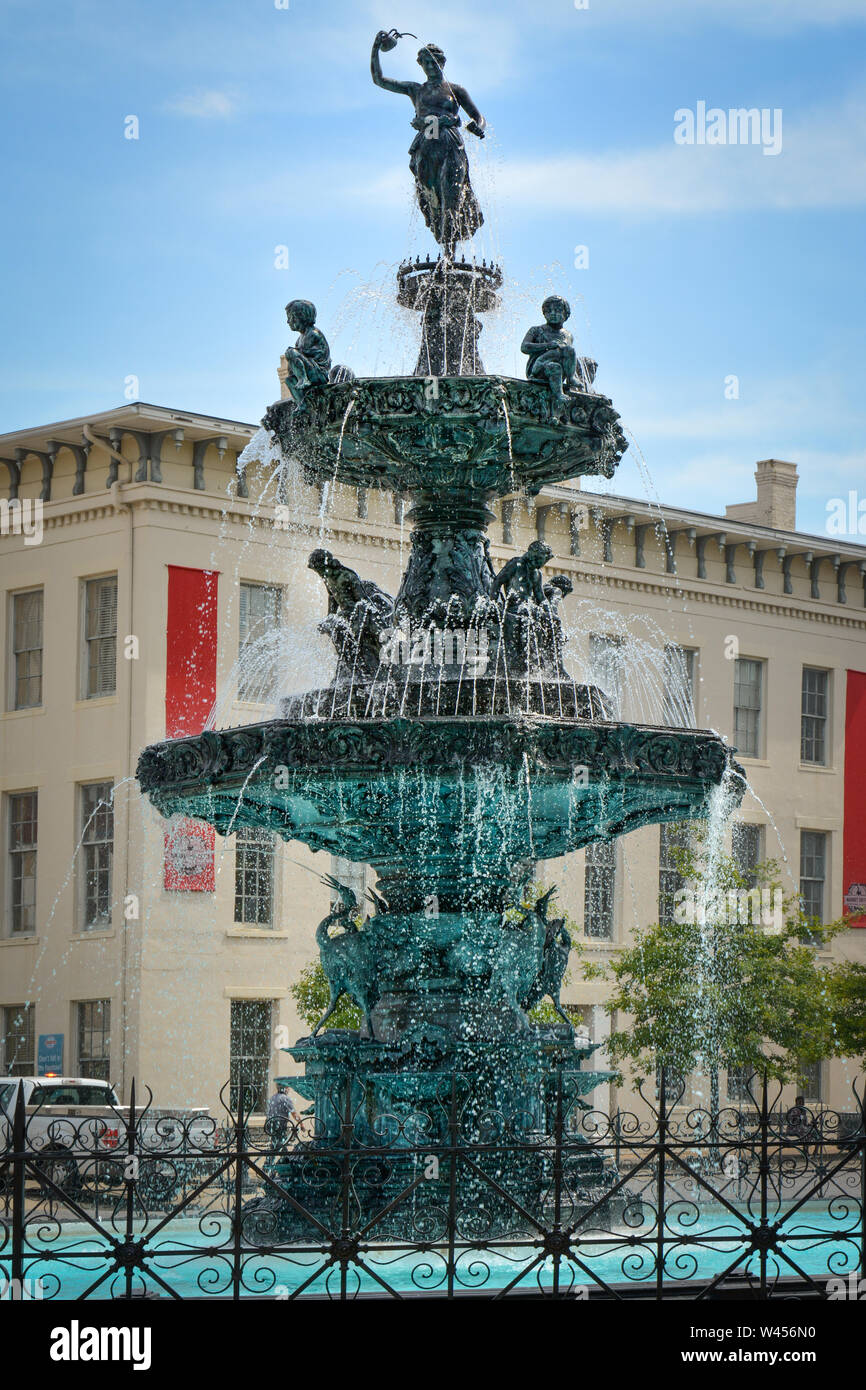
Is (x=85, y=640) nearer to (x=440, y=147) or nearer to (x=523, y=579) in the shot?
(x=440, y=147)

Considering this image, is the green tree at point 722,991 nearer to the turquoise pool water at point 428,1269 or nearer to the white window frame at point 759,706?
the white window frame at point 759,706

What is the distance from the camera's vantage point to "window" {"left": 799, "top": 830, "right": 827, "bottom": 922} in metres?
46.1

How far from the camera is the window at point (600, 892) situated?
1631 inches

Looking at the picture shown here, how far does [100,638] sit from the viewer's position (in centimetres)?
3691

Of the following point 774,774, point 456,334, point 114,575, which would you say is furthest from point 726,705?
point 456,334

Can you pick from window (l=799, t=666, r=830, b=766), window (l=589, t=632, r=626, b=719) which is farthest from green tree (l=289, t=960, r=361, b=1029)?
window (l=799, t=666, r=830, b=766)

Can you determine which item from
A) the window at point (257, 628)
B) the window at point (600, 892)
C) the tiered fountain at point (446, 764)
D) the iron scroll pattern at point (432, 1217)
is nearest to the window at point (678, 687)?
the window at point (600, 892)

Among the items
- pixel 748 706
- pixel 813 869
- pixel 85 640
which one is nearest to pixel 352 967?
pixel 85 640

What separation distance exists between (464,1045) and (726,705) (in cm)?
3160

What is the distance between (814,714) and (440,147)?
33.6m

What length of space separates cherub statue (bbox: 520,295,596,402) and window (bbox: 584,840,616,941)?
91.0 ft

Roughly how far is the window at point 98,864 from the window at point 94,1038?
1.29 m
